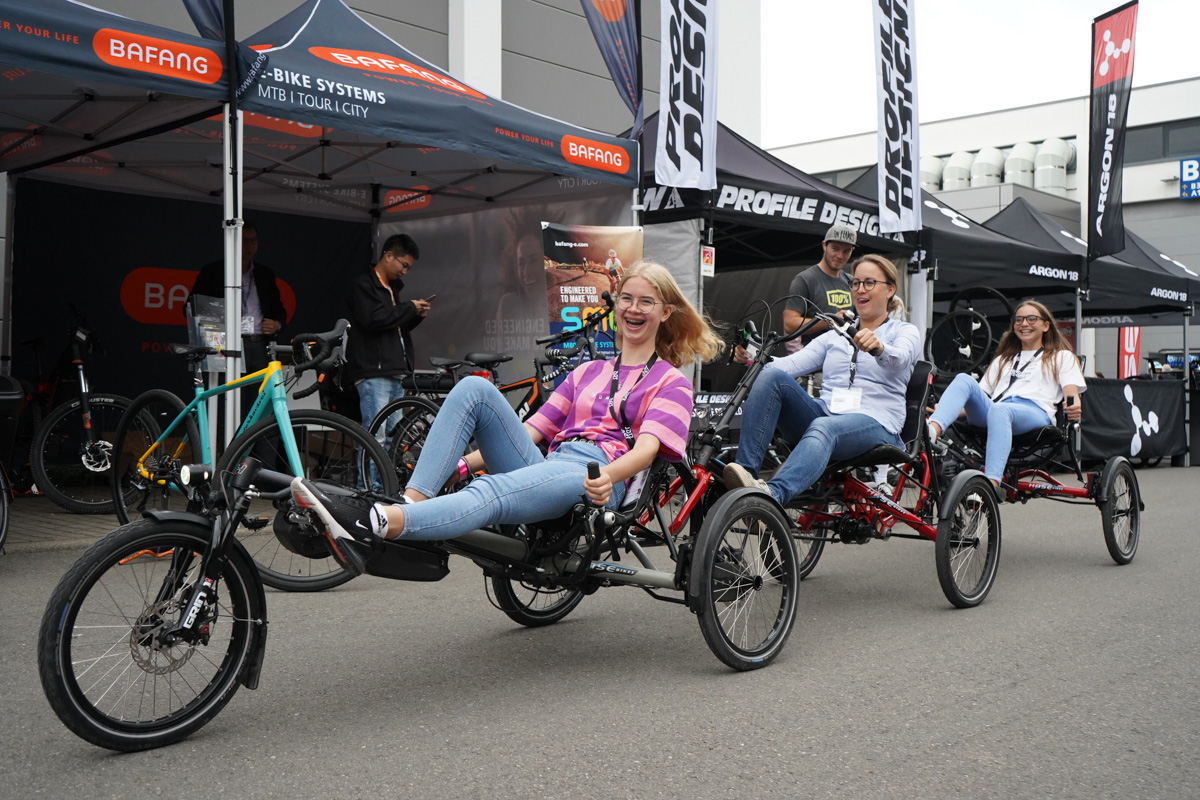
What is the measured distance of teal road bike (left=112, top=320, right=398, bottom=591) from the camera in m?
4.88

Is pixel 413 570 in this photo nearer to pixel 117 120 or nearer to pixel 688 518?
pixel 688 518

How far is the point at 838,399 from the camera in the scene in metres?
4.99

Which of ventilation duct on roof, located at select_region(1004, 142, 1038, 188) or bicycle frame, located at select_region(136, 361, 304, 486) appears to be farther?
ventilation duct on roof, located at select_region(1004, 142, 1038, 188)

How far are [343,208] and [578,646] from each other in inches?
297

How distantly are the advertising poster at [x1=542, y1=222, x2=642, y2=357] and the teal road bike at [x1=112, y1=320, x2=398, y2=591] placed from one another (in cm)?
348

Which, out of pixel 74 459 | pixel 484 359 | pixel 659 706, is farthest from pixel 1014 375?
pixel 74 459

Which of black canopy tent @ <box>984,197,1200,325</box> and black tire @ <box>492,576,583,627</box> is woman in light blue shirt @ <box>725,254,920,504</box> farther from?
black canopy tent @ <box>984,197,1200,325</box>

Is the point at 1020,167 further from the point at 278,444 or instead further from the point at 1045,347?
the point at 278,444

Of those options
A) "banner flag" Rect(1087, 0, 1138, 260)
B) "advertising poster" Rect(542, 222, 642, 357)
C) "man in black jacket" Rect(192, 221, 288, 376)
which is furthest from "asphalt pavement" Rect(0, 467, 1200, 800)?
"banner flag" Rect(1087, 0, 1138, 260)

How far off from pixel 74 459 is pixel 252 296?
5.68 feet

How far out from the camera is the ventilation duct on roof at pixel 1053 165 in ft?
136

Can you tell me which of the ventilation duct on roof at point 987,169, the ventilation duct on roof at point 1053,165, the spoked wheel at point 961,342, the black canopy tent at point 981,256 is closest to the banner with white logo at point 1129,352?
the black canopy tent at point 981,256

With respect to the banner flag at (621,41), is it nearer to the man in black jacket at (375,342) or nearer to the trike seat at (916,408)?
the man in black jacket at (375,342)

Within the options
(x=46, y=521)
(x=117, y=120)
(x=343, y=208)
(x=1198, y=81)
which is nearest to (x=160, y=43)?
(x=117, y=120)
